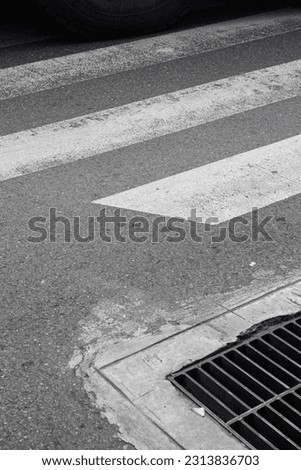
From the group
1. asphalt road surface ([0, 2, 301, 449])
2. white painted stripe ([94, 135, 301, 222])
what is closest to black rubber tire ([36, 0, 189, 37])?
asphalt road surface ([0, 2, 301, 449])

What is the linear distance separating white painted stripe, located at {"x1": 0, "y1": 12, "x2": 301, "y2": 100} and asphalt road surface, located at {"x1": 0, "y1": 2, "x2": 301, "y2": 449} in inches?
0.7

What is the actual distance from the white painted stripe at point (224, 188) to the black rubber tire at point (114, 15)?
2.29 meters

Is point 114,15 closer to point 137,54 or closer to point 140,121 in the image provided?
point 137,54

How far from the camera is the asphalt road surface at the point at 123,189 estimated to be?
3.52 meters

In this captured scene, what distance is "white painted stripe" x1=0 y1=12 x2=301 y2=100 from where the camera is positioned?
6180 millimetres

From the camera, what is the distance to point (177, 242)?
429 centimetres

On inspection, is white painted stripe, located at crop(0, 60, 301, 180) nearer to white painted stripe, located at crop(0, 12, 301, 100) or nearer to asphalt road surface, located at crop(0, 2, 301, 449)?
asphalt road surface, located at crop(0, 2, 301, 449)

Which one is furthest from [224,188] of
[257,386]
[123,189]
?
[257,386]

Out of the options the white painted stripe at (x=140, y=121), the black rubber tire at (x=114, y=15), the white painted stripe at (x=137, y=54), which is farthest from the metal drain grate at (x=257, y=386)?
the black rubber tire at (x=114, y=15)

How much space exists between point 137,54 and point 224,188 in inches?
88.3

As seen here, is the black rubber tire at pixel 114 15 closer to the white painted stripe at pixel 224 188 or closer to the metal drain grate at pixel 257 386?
the white painted stripe at pixel 224 188

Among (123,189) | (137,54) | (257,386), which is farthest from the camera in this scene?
(137,54)

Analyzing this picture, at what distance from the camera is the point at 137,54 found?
22.0 ft

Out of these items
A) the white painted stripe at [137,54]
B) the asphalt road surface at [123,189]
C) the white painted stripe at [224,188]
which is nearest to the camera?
the asphalt road surface at [123,189]
